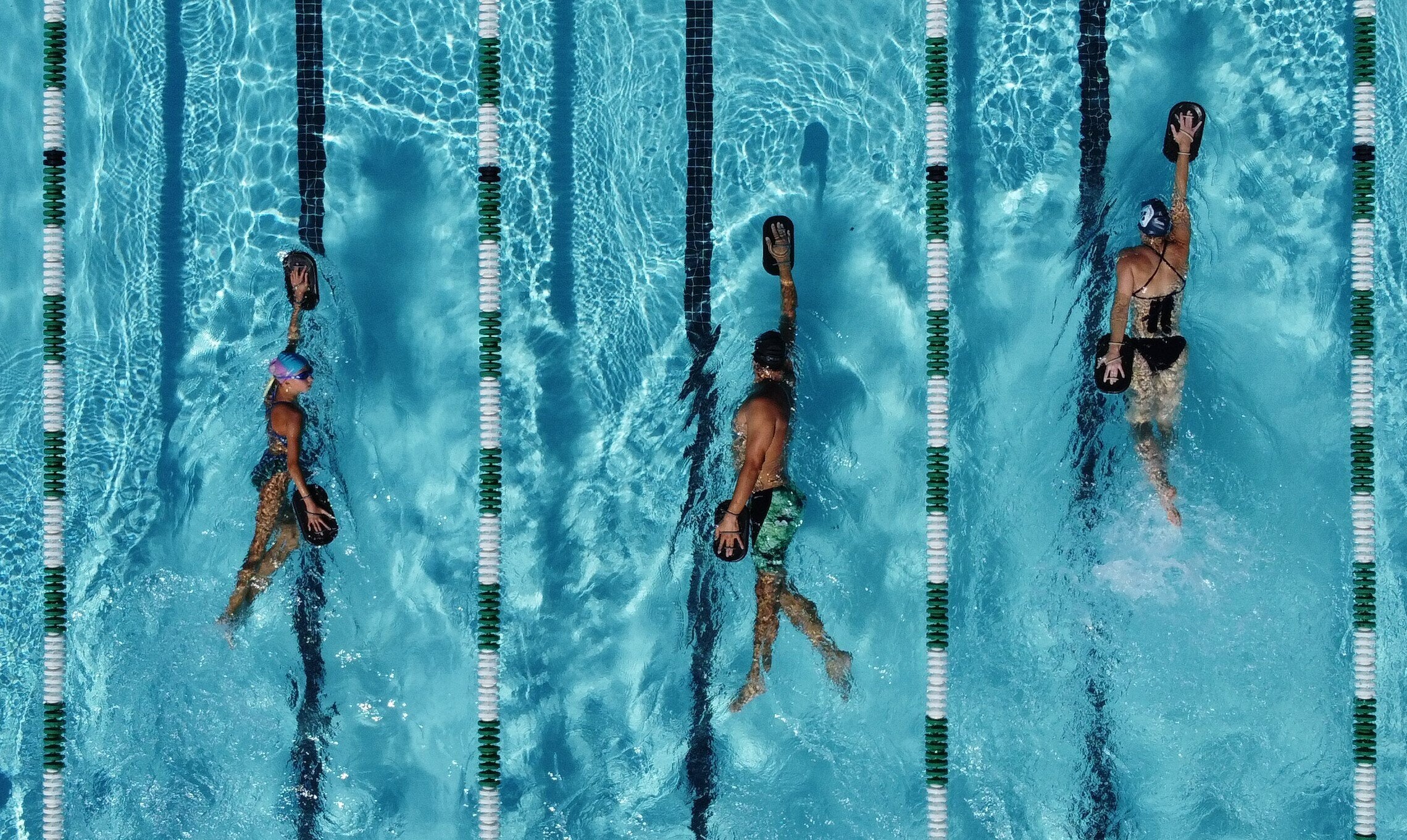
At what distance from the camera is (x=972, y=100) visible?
4293 millimetres

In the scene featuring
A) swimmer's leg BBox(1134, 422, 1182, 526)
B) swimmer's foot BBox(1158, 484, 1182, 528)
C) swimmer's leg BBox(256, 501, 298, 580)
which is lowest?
swimmer's leg BBox(256, 501, 298, 580)

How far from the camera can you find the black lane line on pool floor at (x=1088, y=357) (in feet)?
13.9

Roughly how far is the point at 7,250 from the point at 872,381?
10.8ft

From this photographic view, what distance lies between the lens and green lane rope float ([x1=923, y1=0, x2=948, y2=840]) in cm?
A: 427

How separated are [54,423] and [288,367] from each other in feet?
3.44

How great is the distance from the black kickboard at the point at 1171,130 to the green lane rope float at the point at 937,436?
774 mm

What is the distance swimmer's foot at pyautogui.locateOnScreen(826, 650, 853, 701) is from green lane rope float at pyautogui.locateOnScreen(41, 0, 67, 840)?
285cm

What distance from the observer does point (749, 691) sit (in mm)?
4277

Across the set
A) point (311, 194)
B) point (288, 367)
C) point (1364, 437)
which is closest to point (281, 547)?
point (288, 367)

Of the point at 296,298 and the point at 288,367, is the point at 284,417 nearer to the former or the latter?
the point at 288,367

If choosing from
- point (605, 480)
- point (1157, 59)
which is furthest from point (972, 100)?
point (605, 480)

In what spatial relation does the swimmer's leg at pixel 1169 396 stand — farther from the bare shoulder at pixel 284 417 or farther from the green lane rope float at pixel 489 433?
the bare shoulder at pixel 284 417

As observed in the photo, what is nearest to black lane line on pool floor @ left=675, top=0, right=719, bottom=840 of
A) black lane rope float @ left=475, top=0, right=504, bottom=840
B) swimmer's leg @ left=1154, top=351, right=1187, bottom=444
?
black lane rope float @ left=475, top=0, right=504, bottom=840

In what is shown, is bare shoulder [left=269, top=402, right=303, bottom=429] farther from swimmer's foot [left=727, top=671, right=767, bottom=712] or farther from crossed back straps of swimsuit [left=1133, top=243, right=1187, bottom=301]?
crossed back straps of swimsuit [left=1133, top=243, right=1187, bottom=301]
